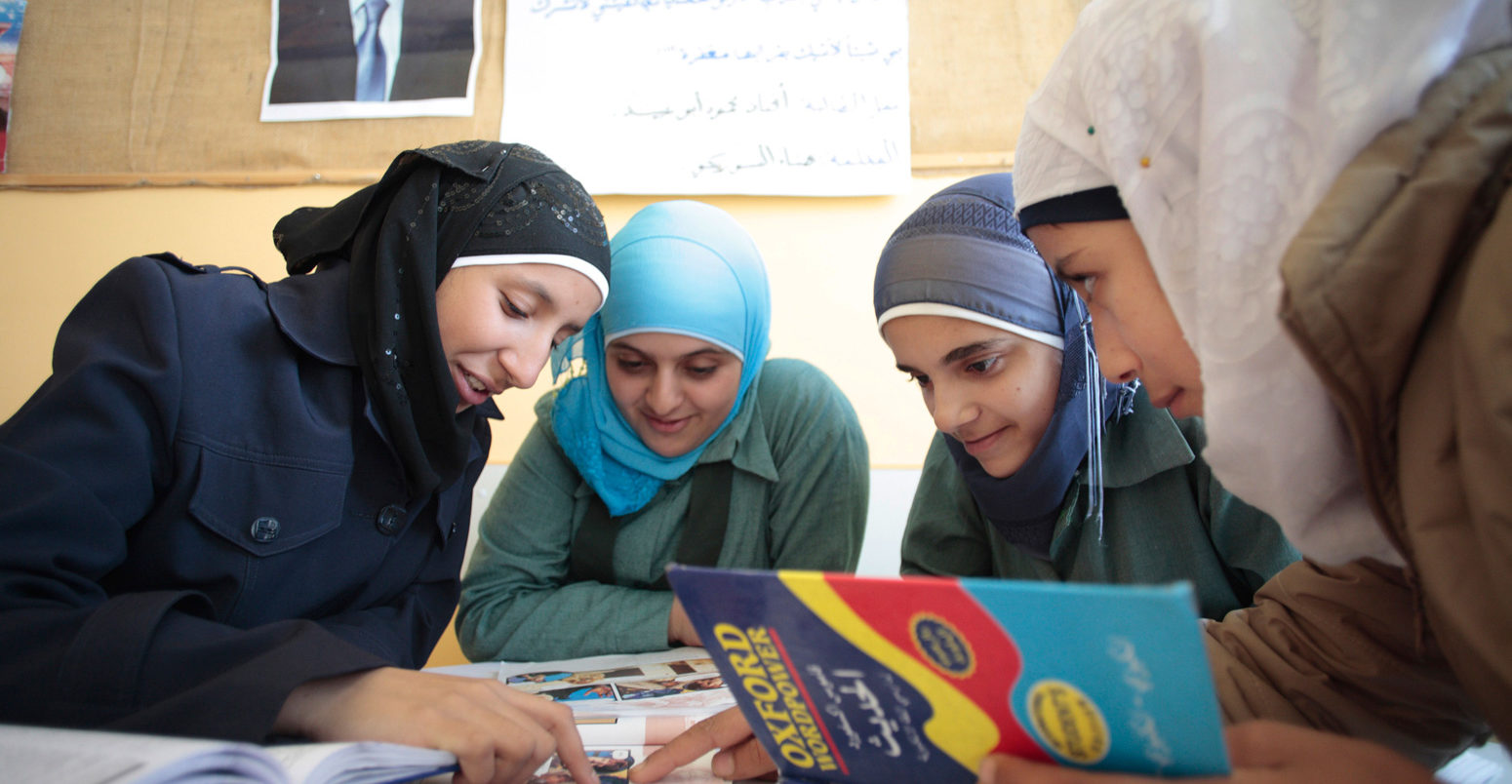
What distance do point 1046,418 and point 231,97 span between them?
6.37ft

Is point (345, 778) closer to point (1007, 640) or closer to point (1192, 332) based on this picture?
point (1007, 640)

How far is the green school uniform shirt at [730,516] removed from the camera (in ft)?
4.43

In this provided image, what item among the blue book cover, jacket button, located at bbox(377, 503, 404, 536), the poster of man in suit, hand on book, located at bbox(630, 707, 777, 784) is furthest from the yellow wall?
the blue book cover

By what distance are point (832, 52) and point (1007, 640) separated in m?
1.70

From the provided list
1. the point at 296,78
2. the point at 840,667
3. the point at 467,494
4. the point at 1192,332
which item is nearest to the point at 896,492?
the point at 467,494

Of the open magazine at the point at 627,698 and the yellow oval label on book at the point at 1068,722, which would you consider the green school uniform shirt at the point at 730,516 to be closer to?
the open magazine at the point at 627,698

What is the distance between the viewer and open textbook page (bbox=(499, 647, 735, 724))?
33.5 inches

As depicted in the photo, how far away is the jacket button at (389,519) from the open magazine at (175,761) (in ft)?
1.44

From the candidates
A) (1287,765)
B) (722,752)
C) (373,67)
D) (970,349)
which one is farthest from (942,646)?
(373,67)

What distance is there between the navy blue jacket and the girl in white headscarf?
60cm

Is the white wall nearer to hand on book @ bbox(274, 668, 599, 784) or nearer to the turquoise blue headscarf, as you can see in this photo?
the turquoise blue headscarf

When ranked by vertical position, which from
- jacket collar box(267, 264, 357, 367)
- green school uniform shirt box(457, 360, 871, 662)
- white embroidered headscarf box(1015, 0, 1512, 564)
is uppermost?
white embroidered headscarf box(1015, 0, 1512, 564)

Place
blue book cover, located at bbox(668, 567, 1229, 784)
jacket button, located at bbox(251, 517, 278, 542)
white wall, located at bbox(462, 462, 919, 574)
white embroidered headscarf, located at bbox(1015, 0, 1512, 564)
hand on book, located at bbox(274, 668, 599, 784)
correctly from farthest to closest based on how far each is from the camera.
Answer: white wall, located at bbox(462, 462, 919, 574) < jacket button, located at bbox(251, 517, 278, 542) < hand on book, located at bbox(274, 668, 599, 784) < white embroidered headscarf, located at bbox(1015, 0, 1512, 564) < blue book cover, located at bbox(668, 567, 1229, 784)

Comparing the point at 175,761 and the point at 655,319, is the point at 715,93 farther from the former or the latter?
the point at 175,761
